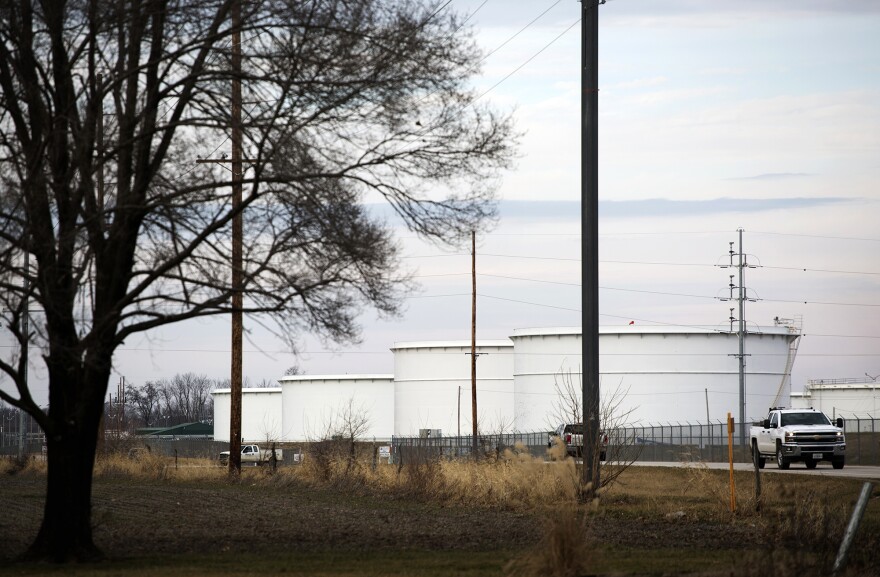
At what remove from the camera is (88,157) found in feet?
41.1

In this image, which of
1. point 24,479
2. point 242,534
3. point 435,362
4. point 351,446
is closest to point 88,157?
point 242,534

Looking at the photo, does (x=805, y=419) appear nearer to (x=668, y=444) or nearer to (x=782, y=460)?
(x=782, y=460)

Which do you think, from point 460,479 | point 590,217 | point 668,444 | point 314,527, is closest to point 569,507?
point 314,527

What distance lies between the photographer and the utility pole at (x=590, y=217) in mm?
21297

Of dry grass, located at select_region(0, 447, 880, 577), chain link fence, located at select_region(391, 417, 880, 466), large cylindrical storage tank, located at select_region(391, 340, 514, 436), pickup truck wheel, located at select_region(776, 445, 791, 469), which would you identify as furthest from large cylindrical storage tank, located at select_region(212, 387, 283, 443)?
pickup truck wheel, located at select_region(776, 445, 791, 469)

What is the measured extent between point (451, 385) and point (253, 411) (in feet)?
112

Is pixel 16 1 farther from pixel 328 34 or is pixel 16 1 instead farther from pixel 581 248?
pixel 581 248

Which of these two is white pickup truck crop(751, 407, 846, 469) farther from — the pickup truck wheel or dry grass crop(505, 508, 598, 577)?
dry grass crop(505, 508, 598, 577)

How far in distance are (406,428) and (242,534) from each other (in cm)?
5876

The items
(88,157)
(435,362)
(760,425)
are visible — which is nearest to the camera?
(88,157)

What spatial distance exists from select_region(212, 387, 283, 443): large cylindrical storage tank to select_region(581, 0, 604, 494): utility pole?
81106 millimetres

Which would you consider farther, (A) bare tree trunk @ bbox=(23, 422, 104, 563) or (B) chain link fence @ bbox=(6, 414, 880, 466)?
(B) chain link fence @ bbox=(6, 414, 880, 466)

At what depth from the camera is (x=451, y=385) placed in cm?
7406

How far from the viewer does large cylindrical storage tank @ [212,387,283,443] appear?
10112cm
